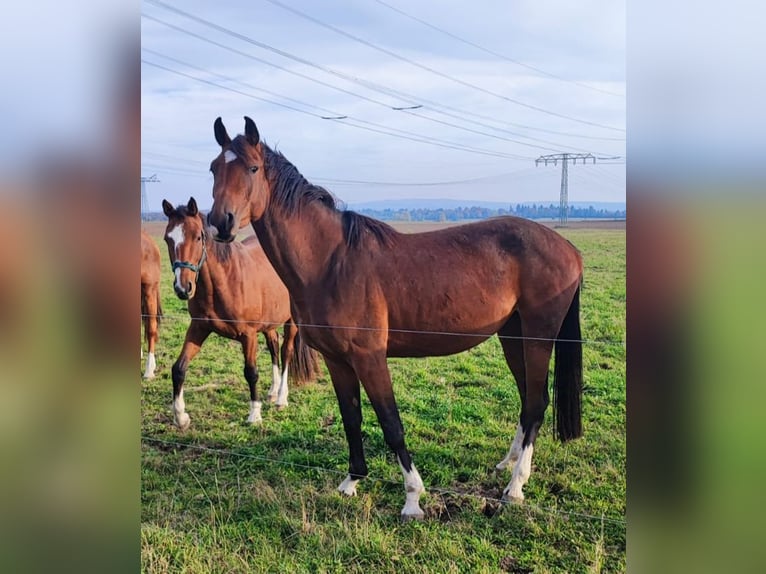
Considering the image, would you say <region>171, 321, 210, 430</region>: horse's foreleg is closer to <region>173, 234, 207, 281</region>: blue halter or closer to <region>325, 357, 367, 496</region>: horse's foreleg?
<region>173, 234, 207, 281</region>: blue halter

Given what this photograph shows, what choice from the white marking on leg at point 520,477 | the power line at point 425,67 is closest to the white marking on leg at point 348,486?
the white marking on leg at point 520,477

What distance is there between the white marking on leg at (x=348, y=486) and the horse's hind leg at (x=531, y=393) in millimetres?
605

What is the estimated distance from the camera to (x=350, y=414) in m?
2.76

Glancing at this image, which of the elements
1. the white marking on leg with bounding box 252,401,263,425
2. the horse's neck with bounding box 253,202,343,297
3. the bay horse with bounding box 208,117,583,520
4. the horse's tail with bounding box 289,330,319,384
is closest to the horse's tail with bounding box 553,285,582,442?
the bay horse with bounding box 208,117,583,520

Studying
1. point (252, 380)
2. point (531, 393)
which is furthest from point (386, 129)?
point (252, 380)

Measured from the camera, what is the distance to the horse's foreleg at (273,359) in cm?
314

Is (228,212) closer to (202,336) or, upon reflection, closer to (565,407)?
(202,336)

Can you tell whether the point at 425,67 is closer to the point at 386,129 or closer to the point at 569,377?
the point at 386,129

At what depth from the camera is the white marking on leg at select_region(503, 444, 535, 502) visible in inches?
93.4

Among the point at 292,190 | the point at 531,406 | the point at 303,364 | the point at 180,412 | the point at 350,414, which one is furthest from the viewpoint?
the point at 180,412

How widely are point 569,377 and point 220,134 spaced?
62.1 inches

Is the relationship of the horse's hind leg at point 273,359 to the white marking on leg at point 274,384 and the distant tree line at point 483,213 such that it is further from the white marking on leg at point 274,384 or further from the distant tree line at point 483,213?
the distant tree line at point 483,213
